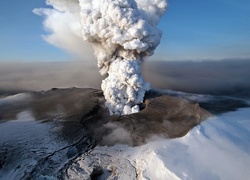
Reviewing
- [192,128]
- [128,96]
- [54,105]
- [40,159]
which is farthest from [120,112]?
[40,159]

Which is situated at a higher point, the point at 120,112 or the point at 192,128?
the point at 192,128

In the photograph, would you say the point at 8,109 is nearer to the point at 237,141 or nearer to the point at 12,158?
the point at 12,158

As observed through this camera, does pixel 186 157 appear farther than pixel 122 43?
No

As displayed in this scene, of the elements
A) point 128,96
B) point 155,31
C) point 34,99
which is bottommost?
point 34,99

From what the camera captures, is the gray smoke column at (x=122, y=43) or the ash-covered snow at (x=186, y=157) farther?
the gray smoke column at (x=122, y=43)

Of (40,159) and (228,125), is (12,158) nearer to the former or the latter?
(40,159)

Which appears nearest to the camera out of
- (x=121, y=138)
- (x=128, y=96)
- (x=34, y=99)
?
(x=121, y=138)

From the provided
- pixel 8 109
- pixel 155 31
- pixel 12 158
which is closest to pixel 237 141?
pixel 12 158

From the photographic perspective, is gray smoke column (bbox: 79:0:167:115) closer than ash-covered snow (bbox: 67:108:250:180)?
No

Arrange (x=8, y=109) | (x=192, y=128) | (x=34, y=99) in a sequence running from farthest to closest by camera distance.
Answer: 1. (x=34, y=99)
2. (x=8, y=109)
3. (x=192, y=128)

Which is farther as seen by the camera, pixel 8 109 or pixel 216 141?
pixel 8 109
